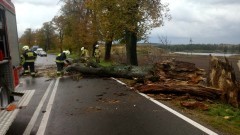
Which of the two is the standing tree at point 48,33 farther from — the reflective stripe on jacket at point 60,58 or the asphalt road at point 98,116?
the asphalt road at point 98,116

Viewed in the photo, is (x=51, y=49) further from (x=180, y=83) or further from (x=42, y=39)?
(x=180, y=83)

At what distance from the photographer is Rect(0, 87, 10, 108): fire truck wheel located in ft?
27.9

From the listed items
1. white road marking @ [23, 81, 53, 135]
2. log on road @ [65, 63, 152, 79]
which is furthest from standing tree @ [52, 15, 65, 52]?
white road marking @ [23, 81, 53, 135]

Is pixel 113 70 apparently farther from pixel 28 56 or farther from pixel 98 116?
pixel 98 116

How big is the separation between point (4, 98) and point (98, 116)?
94.5 inches

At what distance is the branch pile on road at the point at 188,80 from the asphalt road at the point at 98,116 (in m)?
0.87

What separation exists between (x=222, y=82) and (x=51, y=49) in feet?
381

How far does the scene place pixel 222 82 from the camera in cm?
1205

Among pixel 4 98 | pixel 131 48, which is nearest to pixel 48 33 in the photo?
pixel 131 48

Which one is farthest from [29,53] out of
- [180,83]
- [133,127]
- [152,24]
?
[133,127]

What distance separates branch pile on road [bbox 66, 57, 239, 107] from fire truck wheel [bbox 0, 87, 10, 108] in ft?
18.6

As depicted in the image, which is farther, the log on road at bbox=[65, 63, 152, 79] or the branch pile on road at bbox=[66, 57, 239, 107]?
the log on road at bbox=[65, 63, 152, 79]

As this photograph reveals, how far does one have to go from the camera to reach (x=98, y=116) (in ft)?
32.5

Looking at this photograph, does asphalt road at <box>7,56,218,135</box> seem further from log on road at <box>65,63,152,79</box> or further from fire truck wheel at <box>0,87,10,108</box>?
log on road at <box>65,63,152,79</box>
